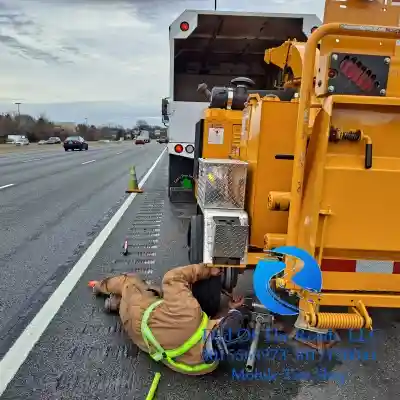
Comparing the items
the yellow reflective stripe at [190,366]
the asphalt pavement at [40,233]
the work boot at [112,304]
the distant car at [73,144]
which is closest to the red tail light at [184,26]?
the asphalt pavement at [40,233]

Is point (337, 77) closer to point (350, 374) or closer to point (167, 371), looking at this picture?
point (350, 374)

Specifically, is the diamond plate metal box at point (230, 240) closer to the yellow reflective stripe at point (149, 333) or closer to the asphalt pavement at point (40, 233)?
the yellow reflective stripe at point (149, 333)

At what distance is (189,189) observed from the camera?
10586mm

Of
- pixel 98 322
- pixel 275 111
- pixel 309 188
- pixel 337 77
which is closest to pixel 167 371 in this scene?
pixel 98 322

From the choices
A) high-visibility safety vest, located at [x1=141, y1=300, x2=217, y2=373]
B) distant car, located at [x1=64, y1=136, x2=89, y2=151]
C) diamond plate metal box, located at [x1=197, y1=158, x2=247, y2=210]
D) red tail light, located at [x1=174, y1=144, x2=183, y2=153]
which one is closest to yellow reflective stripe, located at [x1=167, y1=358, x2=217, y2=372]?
high-visibility safety vest, located at [x1=141, y1=300, x2=217, y2=373]

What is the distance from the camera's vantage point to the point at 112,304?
4.26m

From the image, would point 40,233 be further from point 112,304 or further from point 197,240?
point 197,240

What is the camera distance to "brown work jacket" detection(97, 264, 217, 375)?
318 centimetres

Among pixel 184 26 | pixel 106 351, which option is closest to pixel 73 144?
pixel 184 26

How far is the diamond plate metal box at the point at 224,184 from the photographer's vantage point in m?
3.70

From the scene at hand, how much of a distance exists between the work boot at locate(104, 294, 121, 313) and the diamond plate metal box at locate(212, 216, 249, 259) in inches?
50.4

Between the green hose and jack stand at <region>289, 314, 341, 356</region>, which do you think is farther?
jack stand at <region>289, 314, 341, 356</region>

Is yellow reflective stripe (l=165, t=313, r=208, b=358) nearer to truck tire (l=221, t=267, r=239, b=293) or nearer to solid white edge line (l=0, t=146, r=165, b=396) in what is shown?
truck tire (l=221, t=267, r=239, b=293)

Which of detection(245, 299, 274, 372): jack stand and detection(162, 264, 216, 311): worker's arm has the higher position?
detection(162, 264, 216, 311): worker's arm
